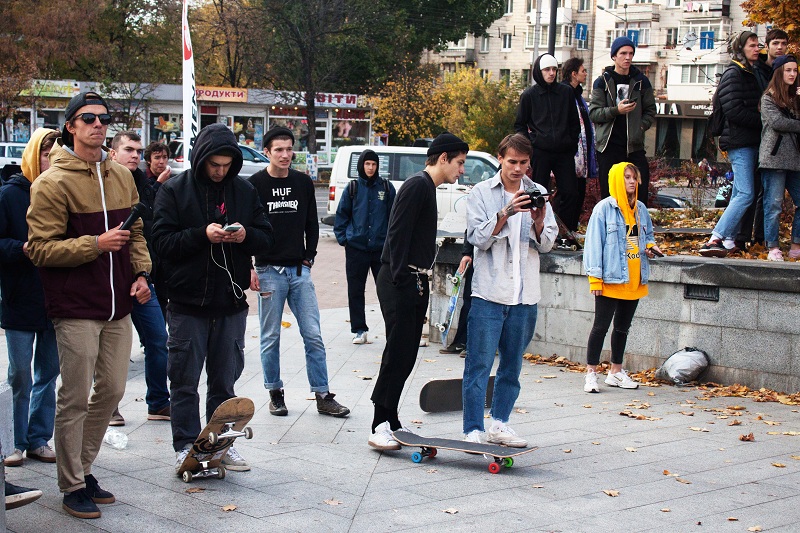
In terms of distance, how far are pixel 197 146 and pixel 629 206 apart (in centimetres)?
421

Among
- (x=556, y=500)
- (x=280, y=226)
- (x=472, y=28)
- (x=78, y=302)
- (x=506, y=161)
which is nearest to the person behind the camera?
(x=78, y=302)

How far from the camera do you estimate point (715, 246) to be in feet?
30.8

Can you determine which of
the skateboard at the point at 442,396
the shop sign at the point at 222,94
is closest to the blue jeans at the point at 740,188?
the skateboard at the point at 442,396

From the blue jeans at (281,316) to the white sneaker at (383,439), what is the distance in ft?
3.92

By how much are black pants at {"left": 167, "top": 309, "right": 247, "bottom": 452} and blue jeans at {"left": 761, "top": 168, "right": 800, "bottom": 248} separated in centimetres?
566

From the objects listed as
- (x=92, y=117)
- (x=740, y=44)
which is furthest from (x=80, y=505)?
(x=740, y=44)

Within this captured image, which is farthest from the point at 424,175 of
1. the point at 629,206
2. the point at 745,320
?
the point at 745,320

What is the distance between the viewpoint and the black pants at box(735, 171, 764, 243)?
31.2ft

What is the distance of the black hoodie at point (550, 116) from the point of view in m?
9.80

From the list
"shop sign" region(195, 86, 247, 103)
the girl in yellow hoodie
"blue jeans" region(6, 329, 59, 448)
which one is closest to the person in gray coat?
the girl in yellow hoodie

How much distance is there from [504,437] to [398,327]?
37.8 inches

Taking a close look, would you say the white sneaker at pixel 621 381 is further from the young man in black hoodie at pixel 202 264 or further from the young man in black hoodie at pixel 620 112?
the young man in black hoodie at pixel 202 264

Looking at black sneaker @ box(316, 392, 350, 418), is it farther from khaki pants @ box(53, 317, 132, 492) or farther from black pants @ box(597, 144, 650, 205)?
black pants @ box(597, 144, 650, 205)

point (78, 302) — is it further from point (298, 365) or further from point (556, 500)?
point (298, 365)
